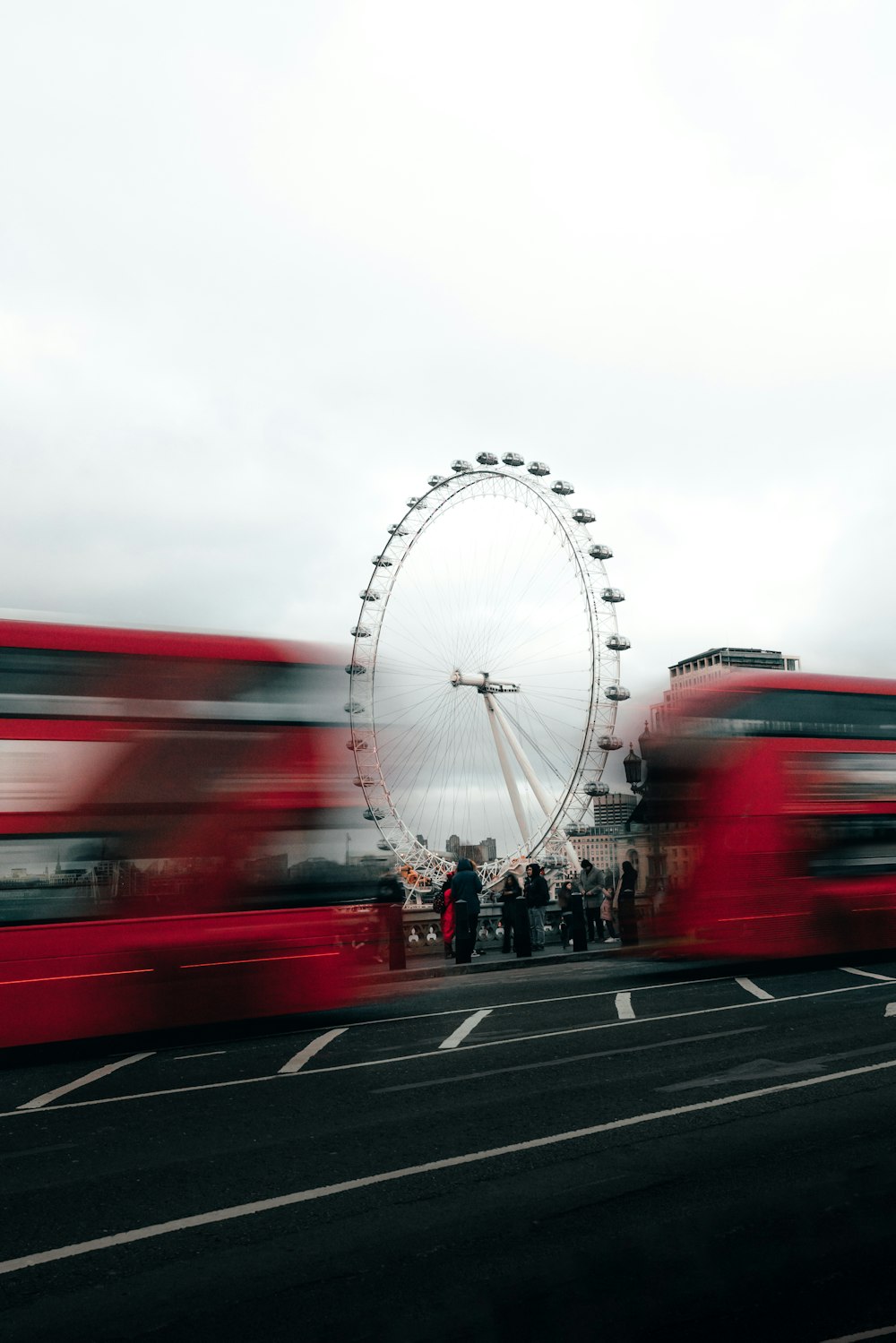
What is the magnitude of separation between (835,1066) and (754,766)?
6.42m

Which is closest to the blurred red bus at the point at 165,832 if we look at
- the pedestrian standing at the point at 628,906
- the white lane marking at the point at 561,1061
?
the white lane marking at the point at 561,1061

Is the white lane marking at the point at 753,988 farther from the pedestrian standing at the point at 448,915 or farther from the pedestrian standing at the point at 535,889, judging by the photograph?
the pedestrian standing at the point at 535,889

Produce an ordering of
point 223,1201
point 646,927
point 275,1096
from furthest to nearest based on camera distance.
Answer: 1. point 646,927
2. point 275,1096
3. point 223,1201

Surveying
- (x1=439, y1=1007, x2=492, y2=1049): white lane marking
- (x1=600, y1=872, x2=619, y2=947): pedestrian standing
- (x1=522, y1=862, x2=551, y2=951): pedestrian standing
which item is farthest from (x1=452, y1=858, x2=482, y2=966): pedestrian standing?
(x1=439, y1=1007, x2=492, y2=1049): white lane marking

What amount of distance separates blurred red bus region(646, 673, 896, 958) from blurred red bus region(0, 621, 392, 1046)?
203 inches

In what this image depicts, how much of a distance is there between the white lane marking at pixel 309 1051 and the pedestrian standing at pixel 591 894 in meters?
11.1

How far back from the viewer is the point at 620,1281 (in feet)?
13.9

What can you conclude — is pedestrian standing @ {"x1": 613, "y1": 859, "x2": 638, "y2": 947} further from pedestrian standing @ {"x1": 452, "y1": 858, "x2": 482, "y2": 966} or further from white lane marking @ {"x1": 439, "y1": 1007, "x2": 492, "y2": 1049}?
white lane marking @ {"x1": 439, "y1": 1007, "x2": 492, "y2": 1049}

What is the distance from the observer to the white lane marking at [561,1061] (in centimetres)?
838

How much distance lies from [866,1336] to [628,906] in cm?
1402

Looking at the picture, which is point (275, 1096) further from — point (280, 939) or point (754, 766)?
point (754, 766)

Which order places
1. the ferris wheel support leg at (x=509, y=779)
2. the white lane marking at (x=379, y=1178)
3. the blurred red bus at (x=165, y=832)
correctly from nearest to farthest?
the white lane marking at (x=379, y=1178) → the blurred red bus at (x=165, y=832) → the ferris wheel support leg at (x=509, y=779)

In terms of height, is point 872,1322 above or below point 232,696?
below

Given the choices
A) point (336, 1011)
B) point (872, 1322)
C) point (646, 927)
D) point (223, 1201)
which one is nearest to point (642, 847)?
point (646, 927)
